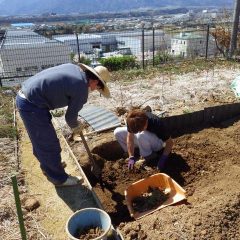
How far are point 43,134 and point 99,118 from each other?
6.92 ft

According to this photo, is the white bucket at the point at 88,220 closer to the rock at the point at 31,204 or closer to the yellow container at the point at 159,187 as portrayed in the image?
the yellow container at the point at 159,187

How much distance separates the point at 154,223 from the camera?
3.08 meters

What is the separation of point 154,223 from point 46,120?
148cm

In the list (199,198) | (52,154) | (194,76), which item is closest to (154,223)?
(199,198)

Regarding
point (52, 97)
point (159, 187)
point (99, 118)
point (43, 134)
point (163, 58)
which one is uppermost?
point (52, 97)

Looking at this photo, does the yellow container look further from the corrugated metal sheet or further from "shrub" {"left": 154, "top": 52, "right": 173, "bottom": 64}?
"shrub" {"left": 154, "top": 52, "right": 173, "bottom": 64}

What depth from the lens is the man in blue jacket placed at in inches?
124

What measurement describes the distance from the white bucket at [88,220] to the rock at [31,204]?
0.78 meters

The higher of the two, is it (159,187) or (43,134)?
(43,134)

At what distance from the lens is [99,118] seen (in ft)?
18.2

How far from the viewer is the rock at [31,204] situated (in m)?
3.54

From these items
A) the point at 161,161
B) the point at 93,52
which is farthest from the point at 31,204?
the point at 93,52

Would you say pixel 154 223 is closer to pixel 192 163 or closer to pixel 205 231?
pixel 205 231

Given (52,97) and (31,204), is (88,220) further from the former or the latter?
(52,97)
